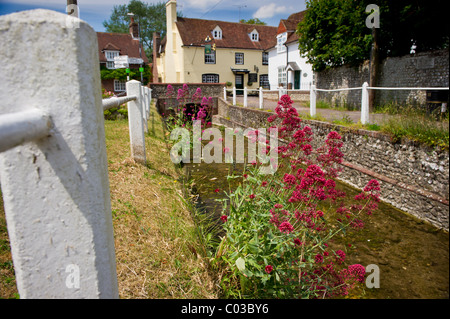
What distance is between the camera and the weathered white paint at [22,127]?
0.53m

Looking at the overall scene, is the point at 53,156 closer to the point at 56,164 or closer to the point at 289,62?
the point at 56,164

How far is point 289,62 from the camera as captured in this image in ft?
76.8

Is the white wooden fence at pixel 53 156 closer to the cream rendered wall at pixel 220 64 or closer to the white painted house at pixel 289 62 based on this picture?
the white painted house at pixel 289 62

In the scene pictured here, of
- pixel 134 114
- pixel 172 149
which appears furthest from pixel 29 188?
pixel 172 149

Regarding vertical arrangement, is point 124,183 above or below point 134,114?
below

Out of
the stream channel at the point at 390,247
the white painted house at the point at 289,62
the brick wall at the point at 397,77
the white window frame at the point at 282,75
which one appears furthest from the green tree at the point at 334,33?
the white window frame at the point at 282,75

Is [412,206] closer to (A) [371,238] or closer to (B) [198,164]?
(A) [371,238]

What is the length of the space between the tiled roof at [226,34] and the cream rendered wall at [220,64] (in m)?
0.51

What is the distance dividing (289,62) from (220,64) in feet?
24.3

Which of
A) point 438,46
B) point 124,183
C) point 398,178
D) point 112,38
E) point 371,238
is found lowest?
point 371,238

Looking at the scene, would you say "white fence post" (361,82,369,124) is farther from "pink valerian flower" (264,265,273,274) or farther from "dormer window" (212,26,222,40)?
"dormer window" (212,26,222,40)

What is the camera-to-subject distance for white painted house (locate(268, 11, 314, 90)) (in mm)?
22047
